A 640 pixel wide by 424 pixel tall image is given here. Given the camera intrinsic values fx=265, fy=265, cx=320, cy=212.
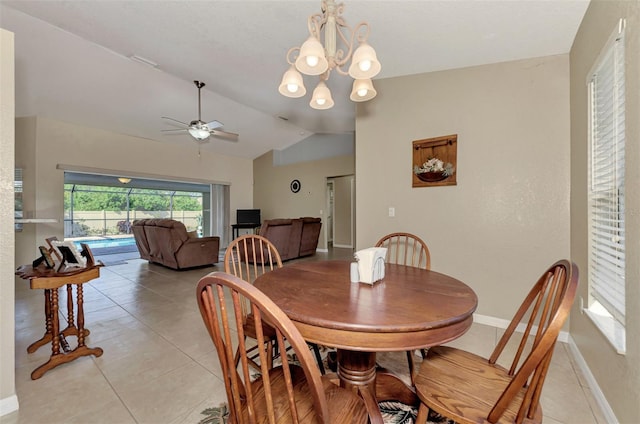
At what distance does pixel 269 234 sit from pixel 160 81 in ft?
10.2

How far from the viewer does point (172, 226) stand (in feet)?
14.5

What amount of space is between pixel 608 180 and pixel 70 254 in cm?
360

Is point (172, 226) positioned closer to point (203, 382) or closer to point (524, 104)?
point (203, 382)

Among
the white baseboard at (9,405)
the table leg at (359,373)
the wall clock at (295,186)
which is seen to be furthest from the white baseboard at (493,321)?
the wall clock at (295,186)

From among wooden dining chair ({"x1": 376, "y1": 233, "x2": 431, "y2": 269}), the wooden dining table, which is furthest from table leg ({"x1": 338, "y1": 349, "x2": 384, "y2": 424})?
wooden dining chair ({"x1": 376, "y1": 233, "x2": 431, "y2": 269})

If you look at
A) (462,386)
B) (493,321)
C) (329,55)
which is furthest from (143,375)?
(493,321)

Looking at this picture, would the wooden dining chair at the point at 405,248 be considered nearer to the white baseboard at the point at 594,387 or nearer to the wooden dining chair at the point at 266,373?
the white baseboard at the point at 594,387

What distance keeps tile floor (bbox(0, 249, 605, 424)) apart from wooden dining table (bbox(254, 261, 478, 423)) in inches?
28.5

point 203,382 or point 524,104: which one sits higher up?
point 524,104

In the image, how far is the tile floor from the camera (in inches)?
56.8

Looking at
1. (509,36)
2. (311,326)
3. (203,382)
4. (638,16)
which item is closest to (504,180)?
(509,36)

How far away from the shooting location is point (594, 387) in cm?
156

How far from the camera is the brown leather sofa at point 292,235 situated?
197 inches

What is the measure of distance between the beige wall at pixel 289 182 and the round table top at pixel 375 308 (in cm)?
561
